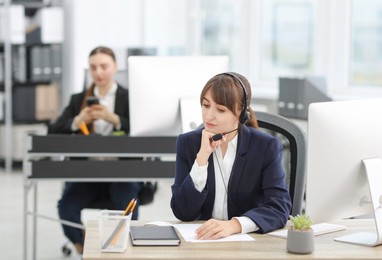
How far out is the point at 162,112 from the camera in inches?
135

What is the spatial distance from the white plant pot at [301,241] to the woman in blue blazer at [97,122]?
1.81 m

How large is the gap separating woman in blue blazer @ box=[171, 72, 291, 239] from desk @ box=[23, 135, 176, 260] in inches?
41.3

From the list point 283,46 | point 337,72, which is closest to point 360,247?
point 337,72

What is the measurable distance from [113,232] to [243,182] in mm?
564

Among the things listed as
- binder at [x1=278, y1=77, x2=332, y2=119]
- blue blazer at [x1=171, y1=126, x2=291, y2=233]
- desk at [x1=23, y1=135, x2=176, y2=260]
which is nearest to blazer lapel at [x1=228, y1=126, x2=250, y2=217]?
blue blazer at [x1=171, y1=126, x2=291, y2=233]

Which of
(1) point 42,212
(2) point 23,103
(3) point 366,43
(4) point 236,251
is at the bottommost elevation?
(1) point 42,212

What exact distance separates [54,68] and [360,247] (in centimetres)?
537

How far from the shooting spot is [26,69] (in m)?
7.12

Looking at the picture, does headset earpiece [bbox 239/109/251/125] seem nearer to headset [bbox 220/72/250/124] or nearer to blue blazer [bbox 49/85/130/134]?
headset [bbox 220/72/250/124]

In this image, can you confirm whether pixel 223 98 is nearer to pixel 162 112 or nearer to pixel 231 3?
pixel 162 112

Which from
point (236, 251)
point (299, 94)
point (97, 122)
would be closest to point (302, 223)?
point (236, 251)

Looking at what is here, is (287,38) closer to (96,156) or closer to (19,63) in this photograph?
(19,63)

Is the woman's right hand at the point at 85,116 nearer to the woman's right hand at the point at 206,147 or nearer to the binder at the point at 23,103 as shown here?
the woman's right hand at the point at 206,147

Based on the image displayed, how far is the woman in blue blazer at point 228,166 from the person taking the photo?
8.06 ft
